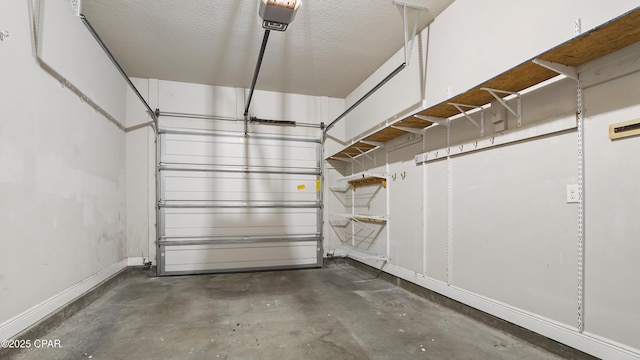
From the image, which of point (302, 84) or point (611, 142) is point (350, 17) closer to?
point (302, 84)

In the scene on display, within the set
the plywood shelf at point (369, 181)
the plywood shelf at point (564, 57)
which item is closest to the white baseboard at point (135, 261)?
the plywood shelf at point (369, 181)

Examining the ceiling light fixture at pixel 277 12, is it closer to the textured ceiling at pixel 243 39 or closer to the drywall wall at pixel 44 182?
the textured ceiling at pixel 243 39

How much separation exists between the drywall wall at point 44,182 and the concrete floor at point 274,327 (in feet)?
1.39

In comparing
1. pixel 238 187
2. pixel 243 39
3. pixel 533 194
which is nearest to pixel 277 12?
pixel 243 39

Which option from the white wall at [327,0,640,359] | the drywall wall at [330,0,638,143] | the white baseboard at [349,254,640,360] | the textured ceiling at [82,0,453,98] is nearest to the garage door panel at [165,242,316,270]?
the white wall at [327,0,640,359]

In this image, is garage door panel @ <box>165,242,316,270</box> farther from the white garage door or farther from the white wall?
the white wall

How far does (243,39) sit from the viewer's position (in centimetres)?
367

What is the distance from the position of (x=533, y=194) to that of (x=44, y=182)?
12.8ft

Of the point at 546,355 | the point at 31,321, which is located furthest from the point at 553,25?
the point at 31,321

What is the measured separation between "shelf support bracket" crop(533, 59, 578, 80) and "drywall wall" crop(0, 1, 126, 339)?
11.7 feet

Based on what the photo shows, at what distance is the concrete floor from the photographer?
217cm

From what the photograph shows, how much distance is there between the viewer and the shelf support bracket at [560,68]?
1857 millimetres

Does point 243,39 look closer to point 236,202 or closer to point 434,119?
point 434,119

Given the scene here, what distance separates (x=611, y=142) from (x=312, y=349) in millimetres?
2380
